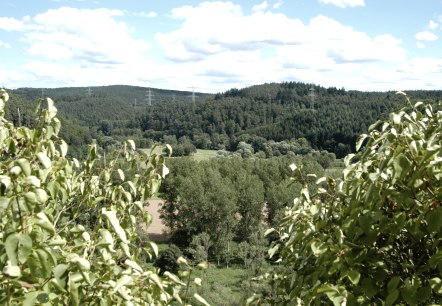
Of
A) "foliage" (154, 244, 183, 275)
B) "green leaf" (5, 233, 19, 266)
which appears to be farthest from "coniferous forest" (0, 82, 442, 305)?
"foliage" (154, 244, 183, 275)

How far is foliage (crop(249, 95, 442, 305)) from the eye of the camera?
9.72 ft

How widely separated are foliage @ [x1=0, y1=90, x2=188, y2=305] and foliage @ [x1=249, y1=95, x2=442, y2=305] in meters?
1.24

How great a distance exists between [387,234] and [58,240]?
2625mm

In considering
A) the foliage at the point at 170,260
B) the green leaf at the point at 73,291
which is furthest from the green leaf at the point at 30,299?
the foliage at the point at 170,260

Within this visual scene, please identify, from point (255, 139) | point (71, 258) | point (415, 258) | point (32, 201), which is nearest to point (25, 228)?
point (32, 201)

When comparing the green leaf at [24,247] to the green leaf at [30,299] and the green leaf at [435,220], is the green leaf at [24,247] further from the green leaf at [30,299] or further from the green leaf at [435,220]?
the green leaf at [435,220]

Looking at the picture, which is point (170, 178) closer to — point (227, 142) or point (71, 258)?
point (71, 258)

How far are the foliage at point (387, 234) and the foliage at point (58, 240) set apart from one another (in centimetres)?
124

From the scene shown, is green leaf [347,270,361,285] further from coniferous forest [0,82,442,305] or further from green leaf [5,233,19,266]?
green leaf [5,233,19,266]

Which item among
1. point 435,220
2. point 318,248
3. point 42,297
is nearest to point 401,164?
point 435,220

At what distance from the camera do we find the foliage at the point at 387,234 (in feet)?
9.72

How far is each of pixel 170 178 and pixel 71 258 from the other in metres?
57.8

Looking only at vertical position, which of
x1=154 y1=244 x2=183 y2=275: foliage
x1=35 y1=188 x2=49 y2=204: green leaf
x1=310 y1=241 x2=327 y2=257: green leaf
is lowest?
x1=154 y1=244 x2=183 y2=275: foliage

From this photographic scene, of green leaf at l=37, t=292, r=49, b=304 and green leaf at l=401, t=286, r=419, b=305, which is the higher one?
green leaf at l=37, t=292, r=49, b=304
